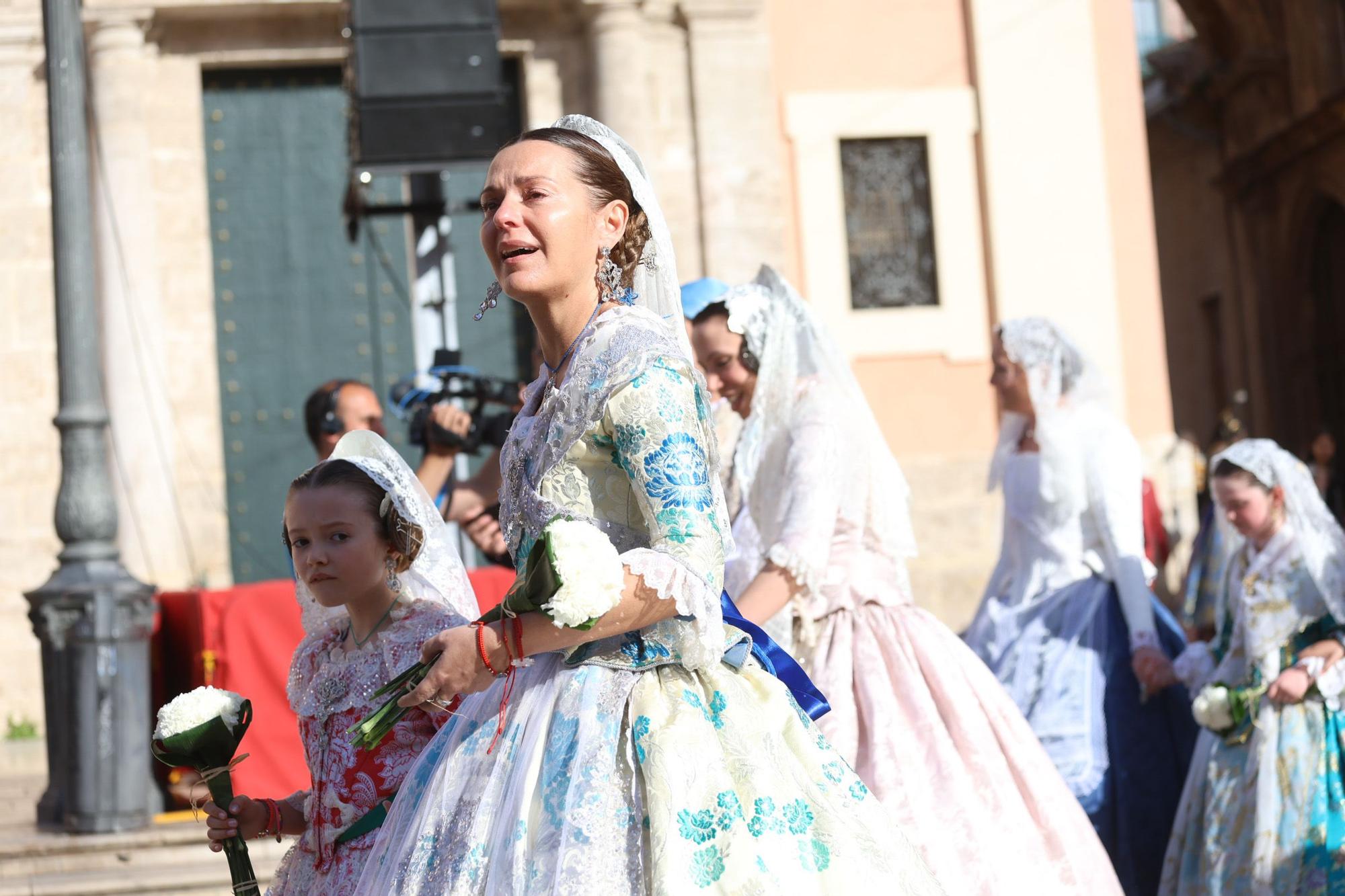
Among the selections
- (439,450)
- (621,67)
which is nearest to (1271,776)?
(439,450)

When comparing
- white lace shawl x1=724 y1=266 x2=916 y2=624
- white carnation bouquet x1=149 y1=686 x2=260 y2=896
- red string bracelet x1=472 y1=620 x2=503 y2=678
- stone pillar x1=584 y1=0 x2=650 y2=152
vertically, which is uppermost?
stone pillar x1=584 y1=0 x2=650 y2=152

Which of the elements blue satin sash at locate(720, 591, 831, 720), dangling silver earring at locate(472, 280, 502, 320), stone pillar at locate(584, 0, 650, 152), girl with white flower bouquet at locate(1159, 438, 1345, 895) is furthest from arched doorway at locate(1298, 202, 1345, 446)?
dangling silver earring at locate(472, 280, 502, 320)

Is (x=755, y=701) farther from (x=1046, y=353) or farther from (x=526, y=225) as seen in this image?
(x=1046, y=353)

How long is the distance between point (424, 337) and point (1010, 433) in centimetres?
445

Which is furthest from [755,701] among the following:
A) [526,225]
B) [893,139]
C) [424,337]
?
[893,139]

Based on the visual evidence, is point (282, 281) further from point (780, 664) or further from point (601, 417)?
point (601, 417)

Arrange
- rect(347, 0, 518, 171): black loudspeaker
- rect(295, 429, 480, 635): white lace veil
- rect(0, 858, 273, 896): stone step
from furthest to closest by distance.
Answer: rect(347, 0, 518, 171): black loudspeaker, rect(0, 858, 273, 896): stone step, rect(295, 429, 480, 635): white lace veil

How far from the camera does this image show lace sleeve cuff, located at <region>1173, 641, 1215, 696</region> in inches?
221

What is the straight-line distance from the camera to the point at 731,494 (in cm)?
446

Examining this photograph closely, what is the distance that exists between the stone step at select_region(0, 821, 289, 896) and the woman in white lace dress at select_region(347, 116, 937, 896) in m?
3.32

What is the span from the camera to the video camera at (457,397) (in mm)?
5590

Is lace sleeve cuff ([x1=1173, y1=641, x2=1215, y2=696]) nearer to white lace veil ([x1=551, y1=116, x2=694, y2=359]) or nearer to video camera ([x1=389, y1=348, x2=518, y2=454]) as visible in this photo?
video camera ([x1=389, y1=348, x2=518, y2=454])

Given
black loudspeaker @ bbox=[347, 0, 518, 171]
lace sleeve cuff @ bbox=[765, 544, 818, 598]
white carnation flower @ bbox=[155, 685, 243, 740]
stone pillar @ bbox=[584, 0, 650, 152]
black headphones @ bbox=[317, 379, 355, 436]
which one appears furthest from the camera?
stone pillar @ bbox=[584, 0, 650, 152]

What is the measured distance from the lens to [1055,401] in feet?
20.0
